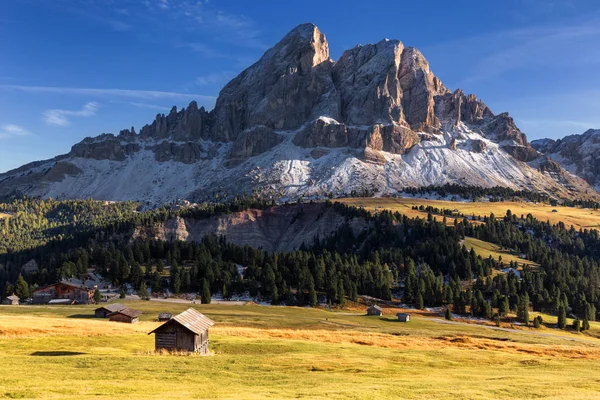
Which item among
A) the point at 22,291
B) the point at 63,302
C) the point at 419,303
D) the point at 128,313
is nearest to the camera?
the point at 128,313

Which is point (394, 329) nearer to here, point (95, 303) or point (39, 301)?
point (95, 303)

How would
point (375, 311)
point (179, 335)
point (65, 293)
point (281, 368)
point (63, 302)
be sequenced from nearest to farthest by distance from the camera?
point (281, 368) → point (179, 335) → point (375, 311) → point (63, 302) → point (65, 293)

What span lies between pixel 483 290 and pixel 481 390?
133 meters

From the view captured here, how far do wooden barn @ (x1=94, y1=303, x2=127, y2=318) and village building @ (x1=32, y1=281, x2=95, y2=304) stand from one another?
37.5 m

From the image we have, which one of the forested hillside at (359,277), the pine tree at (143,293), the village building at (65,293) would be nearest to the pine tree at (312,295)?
the forested hillside at (359,277)

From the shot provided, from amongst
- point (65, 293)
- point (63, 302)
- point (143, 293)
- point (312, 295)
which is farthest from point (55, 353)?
point (65, 293)

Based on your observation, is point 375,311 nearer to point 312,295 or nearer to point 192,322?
point 312,295

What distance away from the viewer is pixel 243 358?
159 ft

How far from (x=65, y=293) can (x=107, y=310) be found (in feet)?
152

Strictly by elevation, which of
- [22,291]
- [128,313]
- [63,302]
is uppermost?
[128,313]

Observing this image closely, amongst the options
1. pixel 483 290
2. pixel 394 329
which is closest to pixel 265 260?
pixel 483 290

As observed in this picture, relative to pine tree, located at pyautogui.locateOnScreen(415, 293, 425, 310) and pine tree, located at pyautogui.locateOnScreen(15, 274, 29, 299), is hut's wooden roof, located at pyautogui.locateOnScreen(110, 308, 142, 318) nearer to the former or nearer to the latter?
pine tree, located at pyautogui.locateOnScreen(15, 274, 29, 299)

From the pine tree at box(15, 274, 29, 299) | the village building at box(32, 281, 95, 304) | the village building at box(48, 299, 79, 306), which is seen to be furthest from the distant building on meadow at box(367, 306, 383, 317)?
the pine tree at box(15, 274, 29, 299)

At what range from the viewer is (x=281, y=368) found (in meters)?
43.2
